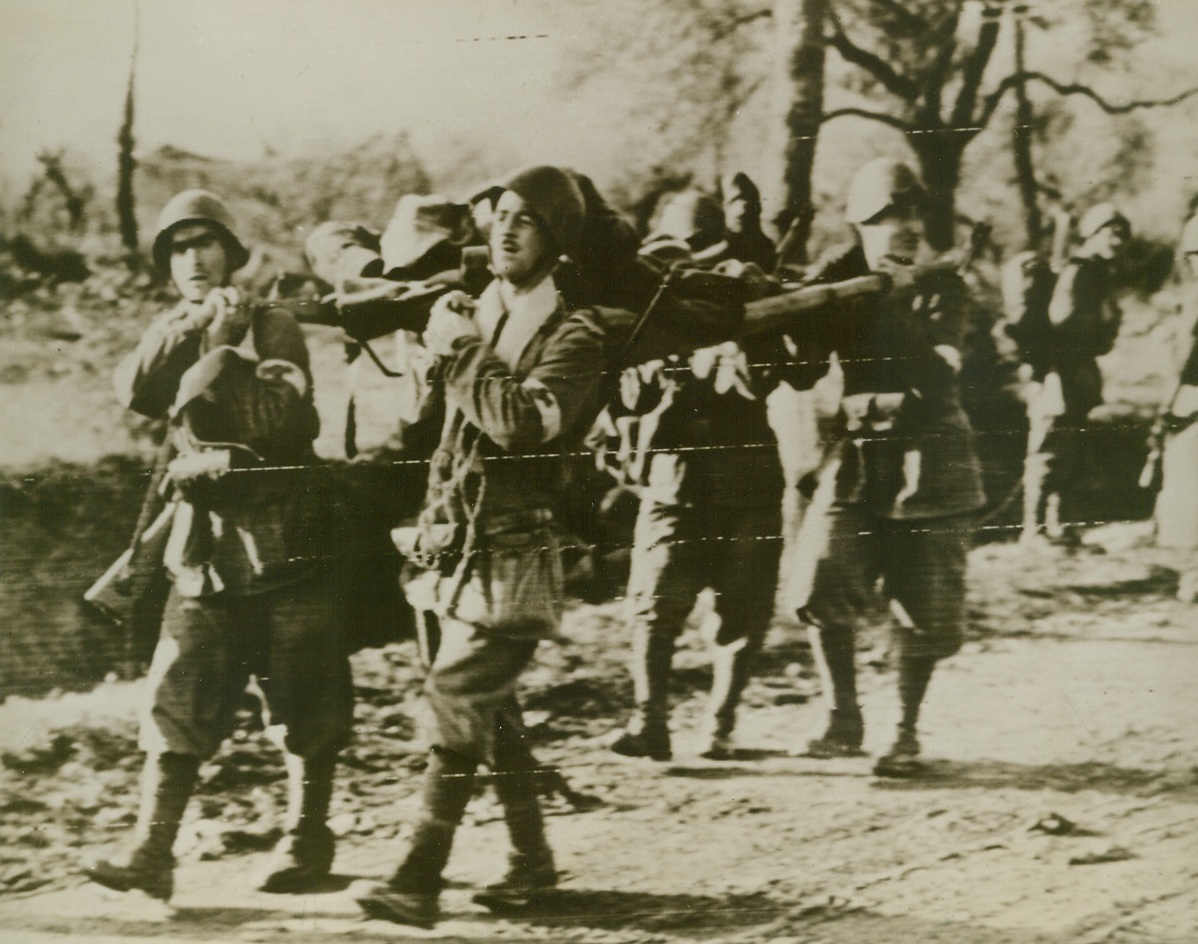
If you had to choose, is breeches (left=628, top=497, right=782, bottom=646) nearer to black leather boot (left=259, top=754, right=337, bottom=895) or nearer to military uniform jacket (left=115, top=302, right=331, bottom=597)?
military uniform jacket (left=115, top=302, right=331, bottom=597)

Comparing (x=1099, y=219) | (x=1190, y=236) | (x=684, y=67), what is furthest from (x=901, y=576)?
(x=684, y=67)

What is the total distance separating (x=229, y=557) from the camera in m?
3.70

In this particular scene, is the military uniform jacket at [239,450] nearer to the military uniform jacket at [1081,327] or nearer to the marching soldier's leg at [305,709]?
the marching soldier's leg at [305,709]

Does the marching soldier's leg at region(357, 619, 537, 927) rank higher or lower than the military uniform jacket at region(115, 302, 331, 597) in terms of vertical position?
lower

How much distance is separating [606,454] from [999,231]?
1475 millimetres

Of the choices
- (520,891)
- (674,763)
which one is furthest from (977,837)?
(520,891)

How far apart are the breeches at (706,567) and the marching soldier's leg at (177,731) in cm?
133

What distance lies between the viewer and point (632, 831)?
12.0 ft

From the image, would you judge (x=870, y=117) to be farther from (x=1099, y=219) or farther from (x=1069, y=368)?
(x=1069, y=368)

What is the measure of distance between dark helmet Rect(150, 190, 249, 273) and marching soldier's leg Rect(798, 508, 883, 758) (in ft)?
6.90

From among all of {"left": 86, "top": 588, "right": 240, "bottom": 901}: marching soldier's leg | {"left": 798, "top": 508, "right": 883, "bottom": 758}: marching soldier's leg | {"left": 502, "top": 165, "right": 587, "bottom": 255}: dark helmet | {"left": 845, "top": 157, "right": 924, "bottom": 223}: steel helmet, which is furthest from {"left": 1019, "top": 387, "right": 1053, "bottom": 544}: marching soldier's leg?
{"left": 86, "top": 588, "right": 240, "bottom": 901}: marching soldier's leg

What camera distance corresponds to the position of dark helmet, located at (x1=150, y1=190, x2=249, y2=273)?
3727 millimetres

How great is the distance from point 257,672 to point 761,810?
5.47ft

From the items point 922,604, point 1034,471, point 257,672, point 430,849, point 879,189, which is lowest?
point 430,849
